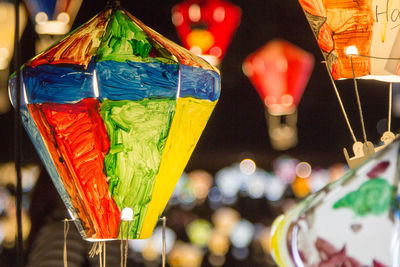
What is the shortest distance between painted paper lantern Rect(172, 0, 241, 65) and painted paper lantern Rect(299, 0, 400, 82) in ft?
5.96

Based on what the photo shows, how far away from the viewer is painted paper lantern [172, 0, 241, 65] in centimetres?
351

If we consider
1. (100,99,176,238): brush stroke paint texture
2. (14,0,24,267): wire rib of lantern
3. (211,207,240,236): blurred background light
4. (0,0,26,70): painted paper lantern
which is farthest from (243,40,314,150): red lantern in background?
(211,207,240,236): blurred background light

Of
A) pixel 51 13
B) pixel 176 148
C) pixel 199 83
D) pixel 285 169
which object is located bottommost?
pixel 285 169

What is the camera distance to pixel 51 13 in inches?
137

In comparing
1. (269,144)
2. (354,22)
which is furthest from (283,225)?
(269,144)

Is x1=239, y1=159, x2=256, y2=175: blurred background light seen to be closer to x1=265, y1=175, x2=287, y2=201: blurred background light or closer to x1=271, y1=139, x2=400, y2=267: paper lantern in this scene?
x1=265, y1=175, x2=287, y2=201: blurred background light

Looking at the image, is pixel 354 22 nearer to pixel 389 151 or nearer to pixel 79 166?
pixel 79 166

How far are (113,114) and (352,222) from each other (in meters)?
0.80

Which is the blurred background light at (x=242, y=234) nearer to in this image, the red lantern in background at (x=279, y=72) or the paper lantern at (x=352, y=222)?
the red lantern in background at (x=279, y=72)

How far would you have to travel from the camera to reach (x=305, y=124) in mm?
6719

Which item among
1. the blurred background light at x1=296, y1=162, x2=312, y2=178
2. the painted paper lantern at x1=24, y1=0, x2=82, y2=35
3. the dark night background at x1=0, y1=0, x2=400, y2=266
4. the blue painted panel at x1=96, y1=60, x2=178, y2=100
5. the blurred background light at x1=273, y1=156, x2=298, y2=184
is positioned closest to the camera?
the blue painted panel at x1=96, y1=60, x2=178, y2=100

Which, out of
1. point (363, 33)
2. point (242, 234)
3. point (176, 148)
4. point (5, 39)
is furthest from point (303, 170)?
point (176, 148)

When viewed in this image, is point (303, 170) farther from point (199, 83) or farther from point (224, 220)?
point (199, 83)

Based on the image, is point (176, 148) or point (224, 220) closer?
point (176, 148)
